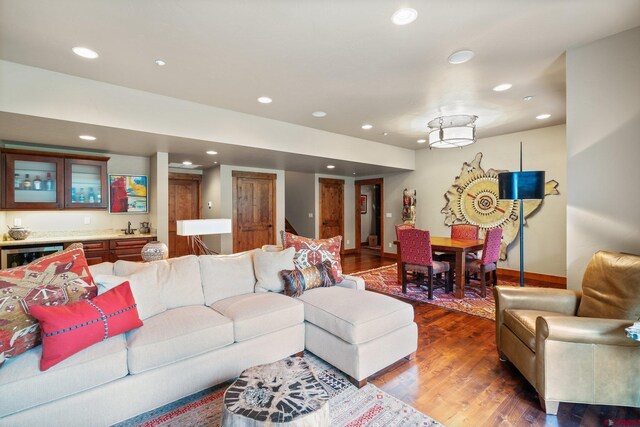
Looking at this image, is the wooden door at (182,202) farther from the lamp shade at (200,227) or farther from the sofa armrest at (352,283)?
the sofa armrest at (352,283)

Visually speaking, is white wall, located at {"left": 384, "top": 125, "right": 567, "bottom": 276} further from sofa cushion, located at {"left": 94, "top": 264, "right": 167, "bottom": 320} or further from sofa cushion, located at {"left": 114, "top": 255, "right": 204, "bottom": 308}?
sofa cushion, located at {"left": 94, "top": 264, "right": 167, "bottom": 320}

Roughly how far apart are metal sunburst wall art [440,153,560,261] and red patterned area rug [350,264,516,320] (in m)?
1.10

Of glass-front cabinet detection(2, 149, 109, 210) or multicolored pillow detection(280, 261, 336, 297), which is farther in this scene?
glass-front cabinet detection(2, 149, 109, 210)

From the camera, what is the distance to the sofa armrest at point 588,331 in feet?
5.44

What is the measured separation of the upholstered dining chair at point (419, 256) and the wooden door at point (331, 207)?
139 inches

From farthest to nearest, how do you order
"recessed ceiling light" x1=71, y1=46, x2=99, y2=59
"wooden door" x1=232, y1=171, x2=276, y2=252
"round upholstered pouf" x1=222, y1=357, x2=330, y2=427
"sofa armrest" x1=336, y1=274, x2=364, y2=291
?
"wooden door" x1=232, y1=171, x2=276, y2=252 < "sofa armrest" x1=336, y1=274, x2=364, y2=291 < "recessed ceiling light" x1=71, y1=46, x2=99, y2=59 < "round upholstered pouf" x1=222, y1=357, x2=330, y2=427

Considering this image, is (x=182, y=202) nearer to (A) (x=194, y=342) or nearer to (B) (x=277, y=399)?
(A) (x=194, y=342)

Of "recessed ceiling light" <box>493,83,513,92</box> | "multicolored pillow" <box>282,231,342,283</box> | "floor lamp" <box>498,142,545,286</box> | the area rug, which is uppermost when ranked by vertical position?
"recessed ceiling light" <box>493,83,513,92</box>

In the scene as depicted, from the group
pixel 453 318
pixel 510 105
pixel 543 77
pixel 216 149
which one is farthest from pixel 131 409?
pixel 510 105

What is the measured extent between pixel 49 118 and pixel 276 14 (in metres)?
2.52

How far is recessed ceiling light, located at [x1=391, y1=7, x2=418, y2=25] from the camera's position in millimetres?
1957

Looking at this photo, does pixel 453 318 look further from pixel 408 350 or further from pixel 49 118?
pixel 49 118

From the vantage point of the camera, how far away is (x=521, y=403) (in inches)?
Result: 75.0

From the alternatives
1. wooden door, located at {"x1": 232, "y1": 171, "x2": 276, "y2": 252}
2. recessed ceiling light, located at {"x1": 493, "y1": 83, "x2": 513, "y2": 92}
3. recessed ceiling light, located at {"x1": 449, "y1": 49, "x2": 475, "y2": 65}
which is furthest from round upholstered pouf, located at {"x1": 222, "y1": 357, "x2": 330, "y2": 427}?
wooden door, located at {"x1": 232, "y1": 171, "x2": 276, "y2": 252}
